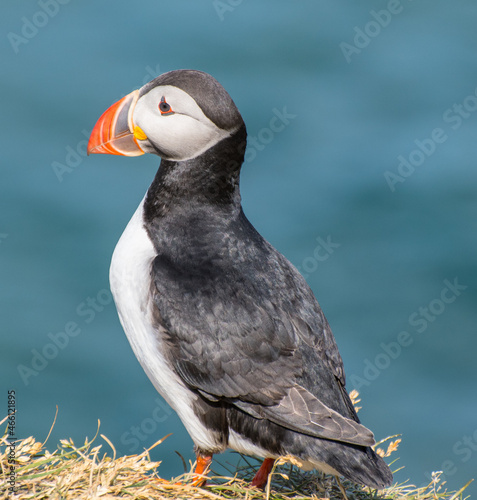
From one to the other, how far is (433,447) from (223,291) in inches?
189

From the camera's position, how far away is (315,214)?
976 centimetres

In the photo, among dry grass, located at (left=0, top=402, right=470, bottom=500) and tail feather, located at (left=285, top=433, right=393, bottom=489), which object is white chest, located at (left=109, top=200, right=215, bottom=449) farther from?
tail feather, located at (left=285, top=433, right=393, bottom=489)

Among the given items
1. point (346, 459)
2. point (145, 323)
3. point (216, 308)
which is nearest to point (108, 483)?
point (145, 323)

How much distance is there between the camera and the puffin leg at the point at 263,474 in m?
4.55

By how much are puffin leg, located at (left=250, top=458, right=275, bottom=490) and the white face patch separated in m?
1.58

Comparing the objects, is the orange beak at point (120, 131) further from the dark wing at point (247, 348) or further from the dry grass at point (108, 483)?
the dry grass at point (108, 483)

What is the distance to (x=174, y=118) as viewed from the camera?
450cm

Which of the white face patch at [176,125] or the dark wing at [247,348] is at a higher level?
the white face patch at [176,125]

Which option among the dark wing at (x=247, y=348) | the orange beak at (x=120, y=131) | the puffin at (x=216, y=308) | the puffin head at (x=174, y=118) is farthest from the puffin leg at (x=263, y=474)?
the orange beak at (x=120, y=131)

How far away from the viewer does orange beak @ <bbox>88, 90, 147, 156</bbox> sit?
466 cm

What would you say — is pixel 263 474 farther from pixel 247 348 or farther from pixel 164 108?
pixel 164 108

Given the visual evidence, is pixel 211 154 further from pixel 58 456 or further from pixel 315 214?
pixel 315 214

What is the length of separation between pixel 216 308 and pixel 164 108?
103 cm

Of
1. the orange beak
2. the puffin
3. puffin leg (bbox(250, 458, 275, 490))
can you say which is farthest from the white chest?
the orange beak
